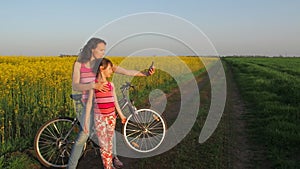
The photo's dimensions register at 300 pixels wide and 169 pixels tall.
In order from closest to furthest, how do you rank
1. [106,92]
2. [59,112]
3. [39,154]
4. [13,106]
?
1. [106,92]
2. [39,154]
3. [13,106]
4. [59,112]

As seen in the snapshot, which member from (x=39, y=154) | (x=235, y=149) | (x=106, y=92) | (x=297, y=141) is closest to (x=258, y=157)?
(x=235, y=149)

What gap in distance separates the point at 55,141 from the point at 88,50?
5.72 feet

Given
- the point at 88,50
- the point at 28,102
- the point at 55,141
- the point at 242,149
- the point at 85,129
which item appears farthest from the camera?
the point at 28,102

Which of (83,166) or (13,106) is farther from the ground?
(13,106)

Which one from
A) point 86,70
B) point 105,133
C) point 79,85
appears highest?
point 86,70

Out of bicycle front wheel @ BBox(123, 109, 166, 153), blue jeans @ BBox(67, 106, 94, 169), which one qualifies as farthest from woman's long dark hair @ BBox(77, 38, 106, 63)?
bicycle front wheel @ BBox(123, 109, 166, 153)

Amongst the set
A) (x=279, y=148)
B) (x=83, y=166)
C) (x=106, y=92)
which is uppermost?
(x=106, y=92)

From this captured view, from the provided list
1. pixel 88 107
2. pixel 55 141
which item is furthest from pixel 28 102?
pixel 88 107

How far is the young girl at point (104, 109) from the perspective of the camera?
4.22m

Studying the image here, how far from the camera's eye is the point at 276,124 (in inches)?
289

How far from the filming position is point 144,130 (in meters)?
5.76

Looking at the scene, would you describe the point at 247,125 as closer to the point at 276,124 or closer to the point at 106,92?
the point at 276,124

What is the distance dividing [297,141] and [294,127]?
0.96 metres

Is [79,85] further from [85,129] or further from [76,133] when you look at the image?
[76,133]
